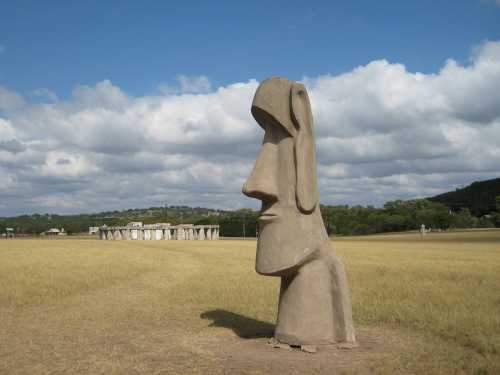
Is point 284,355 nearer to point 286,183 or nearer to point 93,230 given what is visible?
point 286,183

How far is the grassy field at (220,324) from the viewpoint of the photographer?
8867 millimetres

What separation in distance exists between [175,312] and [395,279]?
10368 millimetres

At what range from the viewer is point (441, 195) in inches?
6068

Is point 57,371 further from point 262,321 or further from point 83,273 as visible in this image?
point 83,273

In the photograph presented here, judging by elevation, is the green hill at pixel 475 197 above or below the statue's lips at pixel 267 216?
above

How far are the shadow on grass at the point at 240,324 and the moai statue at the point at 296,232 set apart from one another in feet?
4.83

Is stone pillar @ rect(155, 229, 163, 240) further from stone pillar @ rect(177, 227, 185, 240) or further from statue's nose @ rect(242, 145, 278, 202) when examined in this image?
statue's nose @ rect(242, 145, 278, 202)

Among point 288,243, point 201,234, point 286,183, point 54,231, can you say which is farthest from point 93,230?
point 288,243

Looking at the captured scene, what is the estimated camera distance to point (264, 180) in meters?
10.0

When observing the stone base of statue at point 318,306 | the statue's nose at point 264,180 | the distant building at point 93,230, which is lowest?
the stone base of statue at point 318,306

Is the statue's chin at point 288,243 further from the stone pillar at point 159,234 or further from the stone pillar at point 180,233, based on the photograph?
the stone pillar at point 180,233

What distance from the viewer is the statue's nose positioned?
997cm

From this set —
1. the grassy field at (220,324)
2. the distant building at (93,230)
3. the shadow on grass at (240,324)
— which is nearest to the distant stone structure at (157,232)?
the distant building at (93,230)

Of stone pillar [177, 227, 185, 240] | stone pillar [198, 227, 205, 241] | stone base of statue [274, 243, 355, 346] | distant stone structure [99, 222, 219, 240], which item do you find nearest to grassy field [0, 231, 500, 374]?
stone base of statue [274, 243, 355, 346]
